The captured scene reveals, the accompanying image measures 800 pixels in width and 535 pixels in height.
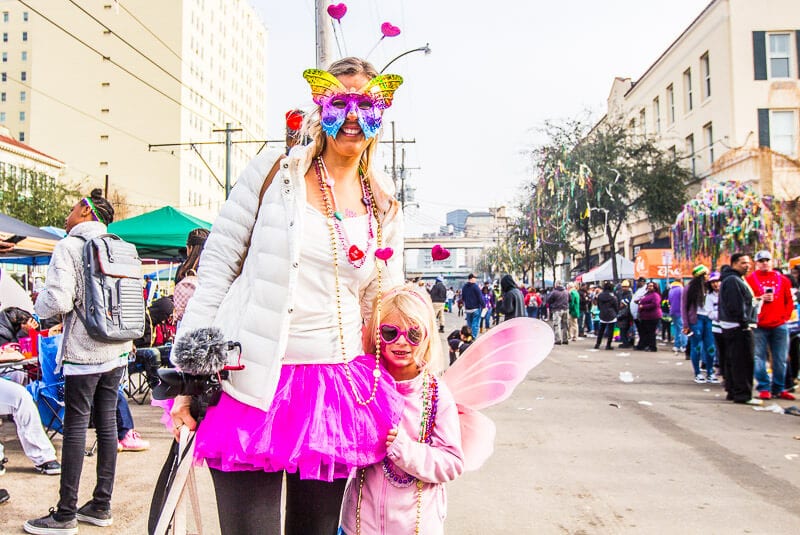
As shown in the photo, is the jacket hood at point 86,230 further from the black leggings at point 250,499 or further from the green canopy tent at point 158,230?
the green canopy tent at point 158,230

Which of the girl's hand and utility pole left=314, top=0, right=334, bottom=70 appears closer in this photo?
the girl's hand

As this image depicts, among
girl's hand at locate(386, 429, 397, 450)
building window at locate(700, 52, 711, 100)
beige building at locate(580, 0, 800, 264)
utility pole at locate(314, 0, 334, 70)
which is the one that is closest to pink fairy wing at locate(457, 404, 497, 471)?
girl's hand at locate(386, 429, 397, 450)

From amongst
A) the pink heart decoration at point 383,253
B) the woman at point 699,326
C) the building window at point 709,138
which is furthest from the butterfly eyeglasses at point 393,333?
the building window at point 709,138

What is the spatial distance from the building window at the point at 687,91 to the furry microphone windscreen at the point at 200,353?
30077mm

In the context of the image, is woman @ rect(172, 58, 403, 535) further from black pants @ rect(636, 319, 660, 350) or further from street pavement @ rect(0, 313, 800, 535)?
black pants @ rect(636, 319, 660, 350)

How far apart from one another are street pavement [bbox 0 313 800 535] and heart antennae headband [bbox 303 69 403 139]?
261cm

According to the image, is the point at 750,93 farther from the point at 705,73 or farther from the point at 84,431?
the point at 84,431

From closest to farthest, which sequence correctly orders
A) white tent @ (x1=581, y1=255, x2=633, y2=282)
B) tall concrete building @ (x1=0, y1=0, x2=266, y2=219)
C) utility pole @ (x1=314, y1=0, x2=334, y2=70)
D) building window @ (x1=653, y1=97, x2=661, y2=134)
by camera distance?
utility pole @ (x1=314, y1=0, x2=334, y2=70) < white tent @ (x1=581, y1=255, x2=633, y2=282) < building window @ (x1=653, y1=97, x2=661, y2=134) < tall concrete building @ (x1=0, y1=0, x2=266, y2=219)

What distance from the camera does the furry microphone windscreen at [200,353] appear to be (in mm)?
1736

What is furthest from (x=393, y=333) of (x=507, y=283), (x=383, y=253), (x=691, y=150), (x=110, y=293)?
(x=691, y=150)

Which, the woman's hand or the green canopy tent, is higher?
the green canopy tent

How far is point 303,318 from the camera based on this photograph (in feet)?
6.48

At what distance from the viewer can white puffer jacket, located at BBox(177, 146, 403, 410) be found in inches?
72.6

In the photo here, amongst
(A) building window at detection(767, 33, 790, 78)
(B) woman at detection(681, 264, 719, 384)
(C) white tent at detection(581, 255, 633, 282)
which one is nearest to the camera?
(B) woman at detection(681, 264, 719, 384)
